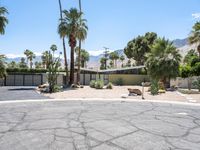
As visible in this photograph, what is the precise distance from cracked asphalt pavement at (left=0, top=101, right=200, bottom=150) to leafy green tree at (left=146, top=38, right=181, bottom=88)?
19050mm

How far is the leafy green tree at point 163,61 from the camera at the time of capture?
31625 mm

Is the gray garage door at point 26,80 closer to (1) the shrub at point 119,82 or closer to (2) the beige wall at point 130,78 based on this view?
(2) the beige wall at point 130,78

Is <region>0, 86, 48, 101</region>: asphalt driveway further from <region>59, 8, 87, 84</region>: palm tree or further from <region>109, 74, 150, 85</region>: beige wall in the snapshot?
<region>109, 74, 150, 85</region>: beige wall

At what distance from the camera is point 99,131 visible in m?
9.30

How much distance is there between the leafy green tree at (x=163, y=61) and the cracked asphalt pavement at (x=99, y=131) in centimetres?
1905

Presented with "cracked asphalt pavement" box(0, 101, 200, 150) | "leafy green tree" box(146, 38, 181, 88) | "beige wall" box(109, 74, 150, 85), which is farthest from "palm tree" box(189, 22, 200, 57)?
"cracked asphalt pavement" box(0, 101, 200, 150)

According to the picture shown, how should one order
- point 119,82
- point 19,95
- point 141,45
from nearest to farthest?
point 19,95 < point 119,82 < point 141,45

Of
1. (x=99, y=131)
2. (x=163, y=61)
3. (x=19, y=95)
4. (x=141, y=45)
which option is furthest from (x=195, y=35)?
(x=99, y=131)

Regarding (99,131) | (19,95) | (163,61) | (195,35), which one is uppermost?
(195,35)

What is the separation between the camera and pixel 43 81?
134ft

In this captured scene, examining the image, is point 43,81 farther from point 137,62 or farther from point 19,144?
point 19,144

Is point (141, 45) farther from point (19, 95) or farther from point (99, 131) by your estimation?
point (99, 131)

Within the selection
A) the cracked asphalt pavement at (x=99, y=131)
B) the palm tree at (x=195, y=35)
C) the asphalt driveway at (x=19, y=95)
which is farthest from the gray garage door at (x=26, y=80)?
the cracked asphalt pavement at (x=99, y=131)

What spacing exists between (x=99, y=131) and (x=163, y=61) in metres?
24.2
